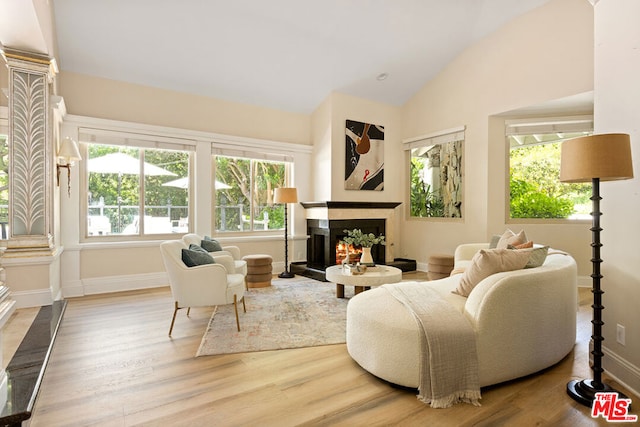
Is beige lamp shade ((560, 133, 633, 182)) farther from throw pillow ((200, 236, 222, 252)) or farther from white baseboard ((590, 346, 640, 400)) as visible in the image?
throw pillow ((200, 236, 222, 252))

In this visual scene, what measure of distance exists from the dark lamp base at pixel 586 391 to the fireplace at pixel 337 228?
12.3 ft

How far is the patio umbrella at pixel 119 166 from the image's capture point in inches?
197

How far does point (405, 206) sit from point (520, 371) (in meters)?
4.86

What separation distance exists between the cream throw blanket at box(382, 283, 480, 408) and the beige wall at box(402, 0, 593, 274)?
155 inches

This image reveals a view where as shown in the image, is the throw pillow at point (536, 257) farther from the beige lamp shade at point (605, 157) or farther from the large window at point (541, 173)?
the large window at point (541, 173)

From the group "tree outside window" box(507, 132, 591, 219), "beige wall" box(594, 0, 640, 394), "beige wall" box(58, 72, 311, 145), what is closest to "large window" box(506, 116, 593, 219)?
"tree outside window" box(507, 132, 591, 219)

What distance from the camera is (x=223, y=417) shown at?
199cm

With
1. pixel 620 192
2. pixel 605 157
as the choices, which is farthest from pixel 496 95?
pixel 605 157

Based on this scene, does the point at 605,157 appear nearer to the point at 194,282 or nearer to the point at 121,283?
the point at 194,282

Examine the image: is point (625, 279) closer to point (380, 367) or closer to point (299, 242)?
point (380, 367)

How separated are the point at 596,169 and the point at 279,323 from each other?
286 cm

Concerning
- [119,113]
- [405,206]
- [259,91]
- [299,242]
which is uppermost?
[259,91]

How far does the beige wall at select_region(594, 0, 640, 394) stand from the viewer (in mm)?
2291

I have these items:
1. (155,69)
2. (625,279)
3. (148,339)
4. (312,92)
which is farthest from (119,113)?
(625,279)
